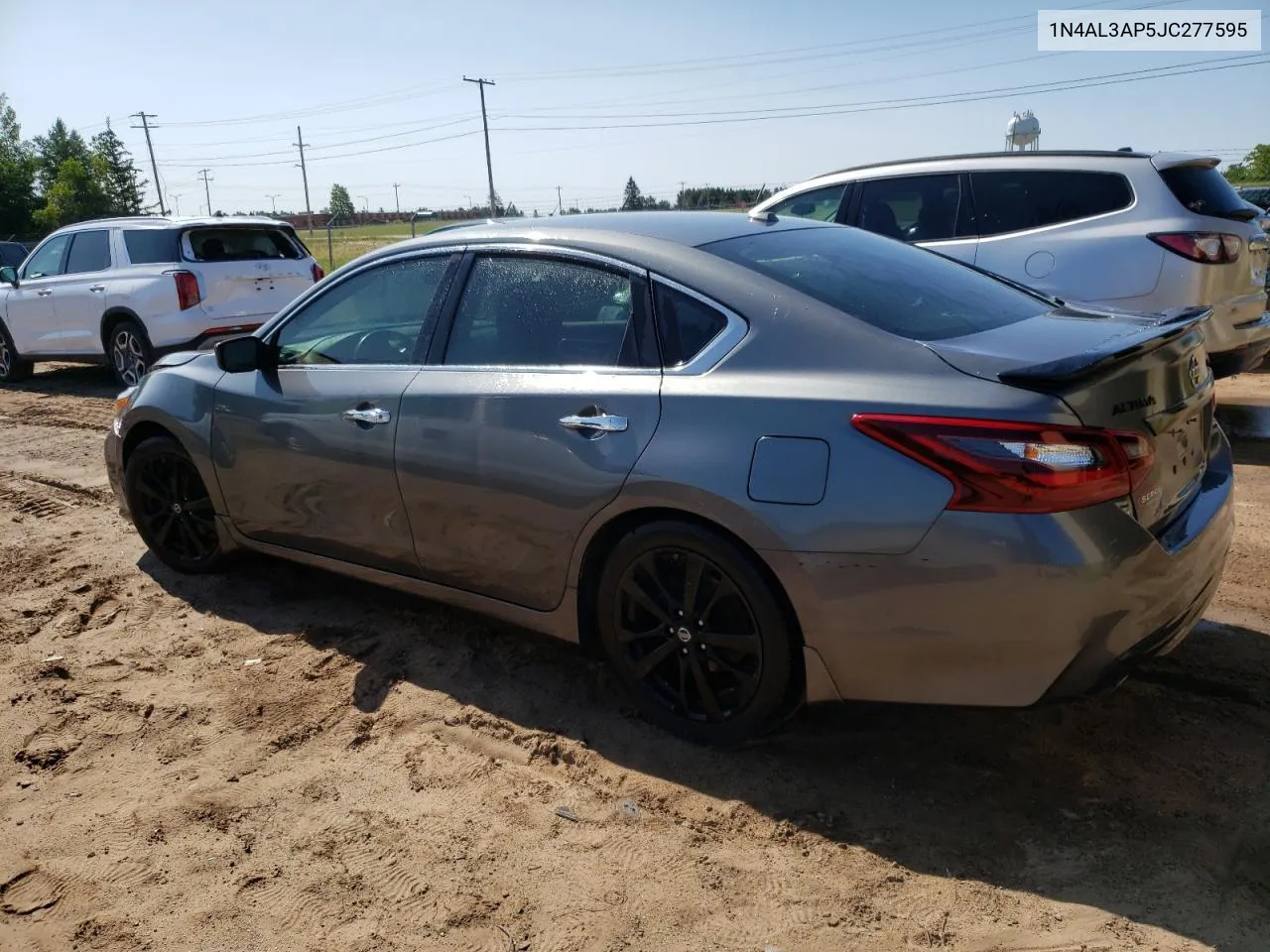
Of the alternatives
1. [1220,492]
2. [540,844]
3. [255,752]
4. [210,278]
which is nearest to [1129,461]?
[1220,492]

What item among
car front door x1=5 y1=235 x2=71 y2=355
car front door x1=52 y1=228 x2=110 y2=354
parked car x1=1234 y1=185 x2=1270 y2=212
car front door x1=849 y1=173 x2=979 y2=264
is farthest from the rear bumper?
parked car x1=1234 y1=185 x2=1270 y2=212

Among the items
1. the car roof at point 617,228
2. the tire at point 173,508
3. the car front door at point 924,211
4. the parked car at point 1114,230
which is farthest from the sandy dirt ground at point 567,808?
the car front door at point 924,211

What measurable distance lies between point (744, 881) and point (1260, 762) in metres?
1.58

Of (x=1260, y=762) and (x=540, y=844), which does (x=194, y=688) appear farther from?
(x=1260, y=762)

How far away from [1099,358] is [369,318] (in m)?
2.77

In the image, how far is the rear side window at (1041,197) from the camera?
6457 millimetres

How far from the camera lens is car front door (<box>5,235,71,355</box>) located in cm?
1137

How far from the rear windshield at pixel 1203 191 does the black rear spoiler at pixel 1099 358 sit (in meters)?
3.95

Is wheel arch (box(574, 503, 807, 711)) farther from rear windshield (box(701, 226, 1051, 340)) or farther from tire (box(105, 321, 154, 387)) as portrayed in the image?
tire (box(105, 321, 154, 387))

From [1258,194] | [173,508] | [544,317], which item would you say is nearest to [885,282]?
[544,317]

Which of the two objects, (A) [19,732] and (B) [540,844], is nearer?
(B) [540,844]

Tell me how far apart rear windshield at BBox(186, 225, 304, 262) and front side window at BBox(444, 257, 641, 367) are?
7755mm

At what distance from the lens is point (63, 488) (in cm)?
674

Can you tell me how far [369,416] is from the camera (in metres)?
3.78
